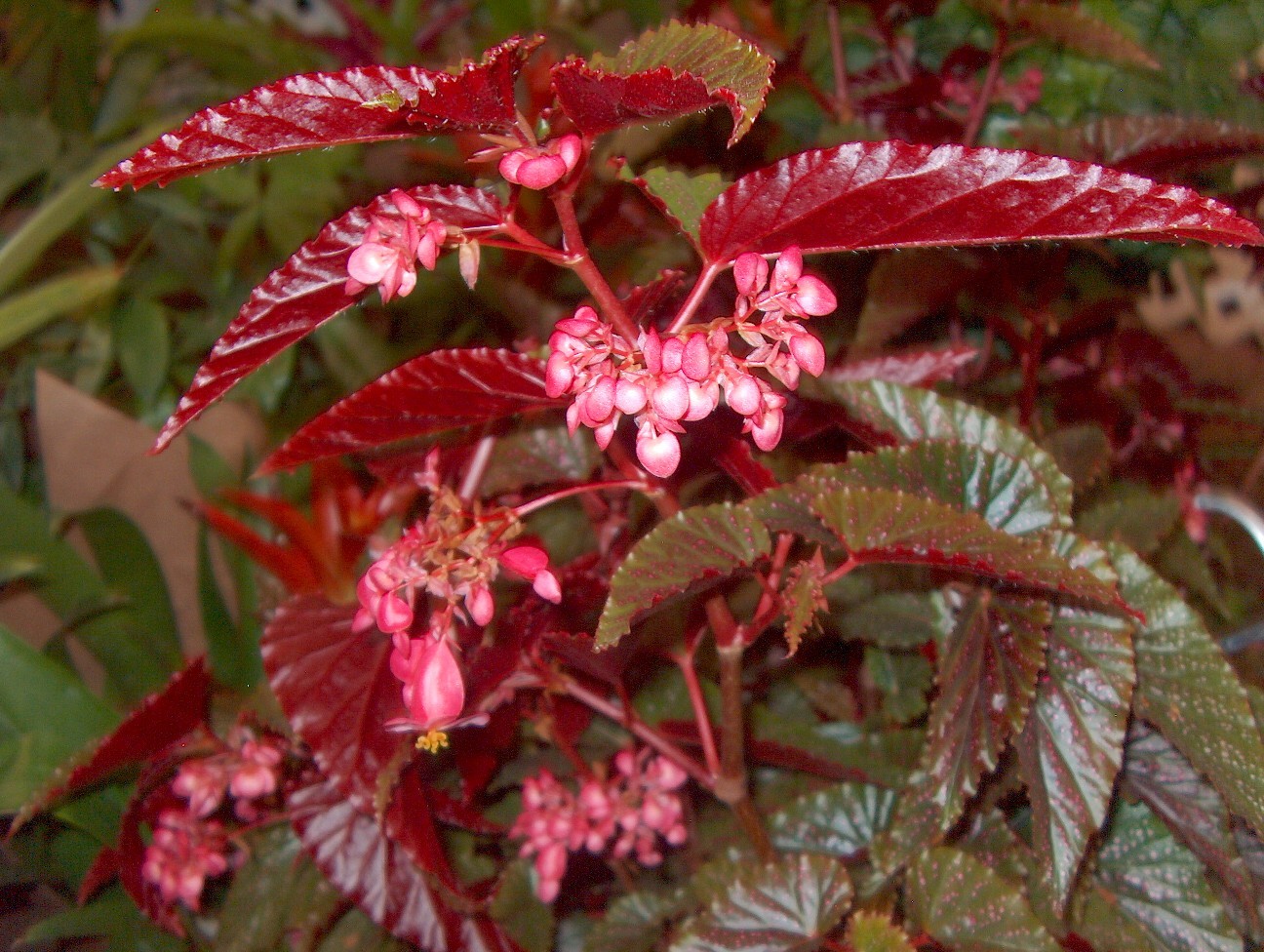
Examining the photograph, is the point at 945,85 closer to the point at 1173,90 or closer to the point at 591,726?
the point at 1173,90

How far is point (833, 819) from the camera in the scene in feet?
1.91

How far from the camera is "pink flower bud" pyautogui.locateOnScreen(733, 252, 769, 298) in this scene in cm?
33

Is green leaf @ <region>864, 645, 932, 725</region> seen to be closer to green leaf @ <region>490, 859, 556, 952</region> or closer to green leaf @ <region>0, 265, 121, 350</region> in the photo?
green leaf @ <region>490, 859, 556, 952</region>

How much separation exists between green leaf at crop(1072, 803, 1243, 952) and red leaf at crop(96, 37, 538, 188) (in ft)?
1.51

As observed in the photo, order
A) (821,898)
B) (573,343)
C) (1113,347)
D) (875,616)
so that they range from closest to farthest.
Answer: (573,343) < (821,898) < (875,616) < (1113,347)

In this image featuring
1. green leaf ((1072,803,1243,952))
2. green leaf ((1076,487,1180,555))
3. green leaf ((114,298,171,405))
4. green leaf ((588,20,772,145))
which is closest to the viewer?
green leaf ((588,20,772,145))

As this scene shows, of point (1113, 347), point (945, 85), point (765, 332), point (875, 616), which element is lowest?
point (1113, 347)

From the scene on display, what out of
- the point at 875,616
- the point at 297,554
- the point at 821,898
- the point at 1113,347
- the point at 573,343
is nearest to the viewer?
the point at 573,343

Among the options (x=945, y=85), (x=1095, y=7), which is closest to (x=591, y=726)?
(x=945, y=85)

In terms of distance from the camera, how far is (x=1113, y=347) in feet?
2.88

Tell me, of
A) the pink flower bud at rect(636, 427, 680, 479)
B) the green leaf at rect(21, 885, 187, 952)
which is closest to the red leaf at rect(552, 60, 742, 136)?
the pink flower bud at rect(636, 427, 680, 479)

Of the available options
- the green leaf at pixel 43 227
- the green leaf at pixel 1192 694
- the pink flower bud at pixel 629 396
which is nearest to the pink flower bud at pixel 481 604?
the pink flower bud at pixel 629 396

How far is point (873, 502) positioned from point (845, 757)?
26cm

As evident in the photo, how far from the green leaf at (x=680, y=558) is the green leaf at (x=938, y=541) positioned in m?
0.04
